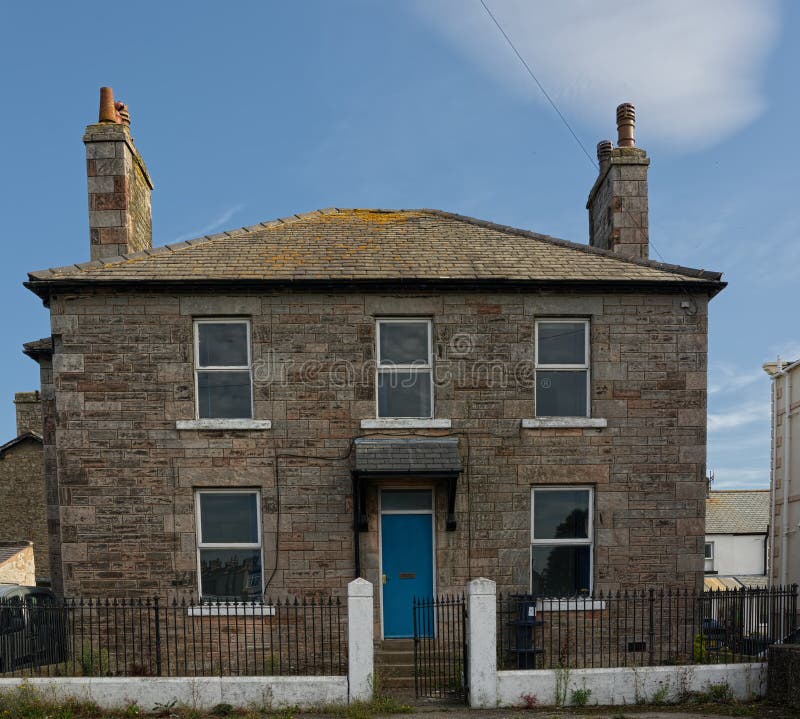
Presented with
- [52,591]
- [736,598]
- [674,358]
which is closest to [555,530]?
[736,598]

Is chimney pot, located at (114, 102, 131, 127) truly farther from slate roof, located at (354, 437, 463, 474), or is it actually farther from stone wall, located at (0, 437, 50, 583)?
stone wall, located at (0, 437, 50, 583)

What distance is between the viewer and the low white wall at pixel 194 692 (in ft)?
26.4

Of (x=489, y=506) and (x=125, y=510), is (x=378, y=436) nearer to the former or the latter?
(x=489, y=506)

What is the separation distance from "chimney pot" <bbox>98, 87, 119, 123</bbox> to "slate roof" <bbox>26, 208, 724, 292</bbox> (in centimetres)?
269

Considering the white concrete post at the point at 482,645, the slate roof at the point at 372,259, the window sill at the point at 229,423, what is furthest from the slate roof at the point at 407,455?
the slate roof at the point at 372,259

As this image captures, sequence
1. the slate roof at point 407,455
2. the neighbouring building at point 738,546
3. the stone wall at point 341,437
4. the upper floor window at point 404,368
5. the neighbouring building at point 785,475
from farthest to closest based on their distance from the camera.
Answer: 1. the neighbouring building at point 738,546
2. the neighbouring building at point 785,475
3. the upper floor window at point 404,368
4. the stone wall at point 341,437
5. the slate roof at point 407,455

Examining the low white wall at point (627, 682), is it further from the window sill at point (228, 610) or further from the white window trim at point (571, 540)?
the window sill at point (228, 610)

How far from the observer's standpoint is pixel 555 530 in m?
10.6

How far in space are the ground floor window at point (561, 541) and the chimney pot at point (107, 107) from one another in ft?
33.0

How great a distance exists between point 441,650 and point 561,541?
2.62m

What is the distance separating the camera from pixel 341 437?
10328mm

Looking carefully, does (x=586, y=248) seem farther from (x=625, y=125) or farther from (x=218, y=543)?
(x=218, y=543)

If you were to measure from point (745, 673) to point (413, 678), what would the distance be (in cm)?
454

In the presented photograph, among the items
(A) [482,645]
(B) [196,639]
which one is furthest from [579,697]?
(B) [196,639]
